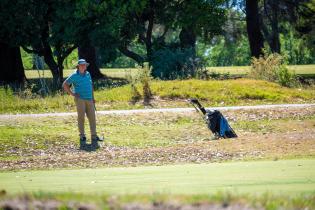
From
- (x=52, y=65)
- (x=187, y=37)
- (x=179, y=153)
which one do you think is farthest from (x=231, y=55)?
(x=179, y=153)

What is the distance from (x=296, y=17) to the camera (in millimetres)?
55219

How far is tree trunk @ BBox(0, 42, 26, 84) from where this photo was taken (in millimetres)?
43906

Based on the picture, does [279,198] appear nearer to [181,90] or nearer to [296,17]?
[181,90]

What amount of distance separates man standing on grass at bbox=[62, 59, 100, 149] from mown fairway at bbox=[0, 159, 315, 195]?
29.3 feet

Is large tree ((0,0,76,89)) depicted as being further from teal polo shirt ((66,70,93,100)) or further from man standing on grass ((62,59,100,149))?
teal polo shirt ((66,70,93,100))

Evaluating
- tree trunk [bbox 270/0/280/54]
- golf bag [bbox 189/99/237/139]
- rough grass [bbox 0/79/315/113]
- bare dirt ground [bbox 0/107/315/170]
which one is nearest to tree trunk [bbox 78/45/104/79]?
tree trunk [bbox 270/0/280/54]

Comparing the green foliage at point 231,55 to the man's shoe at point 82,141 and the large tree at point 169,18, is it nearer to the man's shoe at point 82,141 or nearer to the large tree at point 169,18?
the large tree at point 169,18

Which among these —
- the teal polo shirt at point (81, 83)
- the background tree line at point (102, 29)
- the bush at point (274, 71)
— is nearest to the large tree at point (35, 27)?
the background tree line at point (102, 29)

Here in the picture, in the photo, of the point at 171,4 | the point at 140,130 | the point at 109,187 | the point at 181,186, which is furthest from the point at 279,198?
the point at 171,4

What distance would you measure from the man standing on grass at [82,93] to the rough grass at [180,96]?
7451 mm

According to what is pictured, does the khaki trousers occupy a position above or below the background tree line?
below

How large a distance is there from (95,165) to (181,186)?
7249 millimetres

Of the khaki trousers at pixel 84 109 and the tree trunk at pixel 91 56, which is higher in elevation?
the tree trunk at pixel 91 56

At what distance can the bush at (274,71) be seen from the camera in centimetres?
3462
